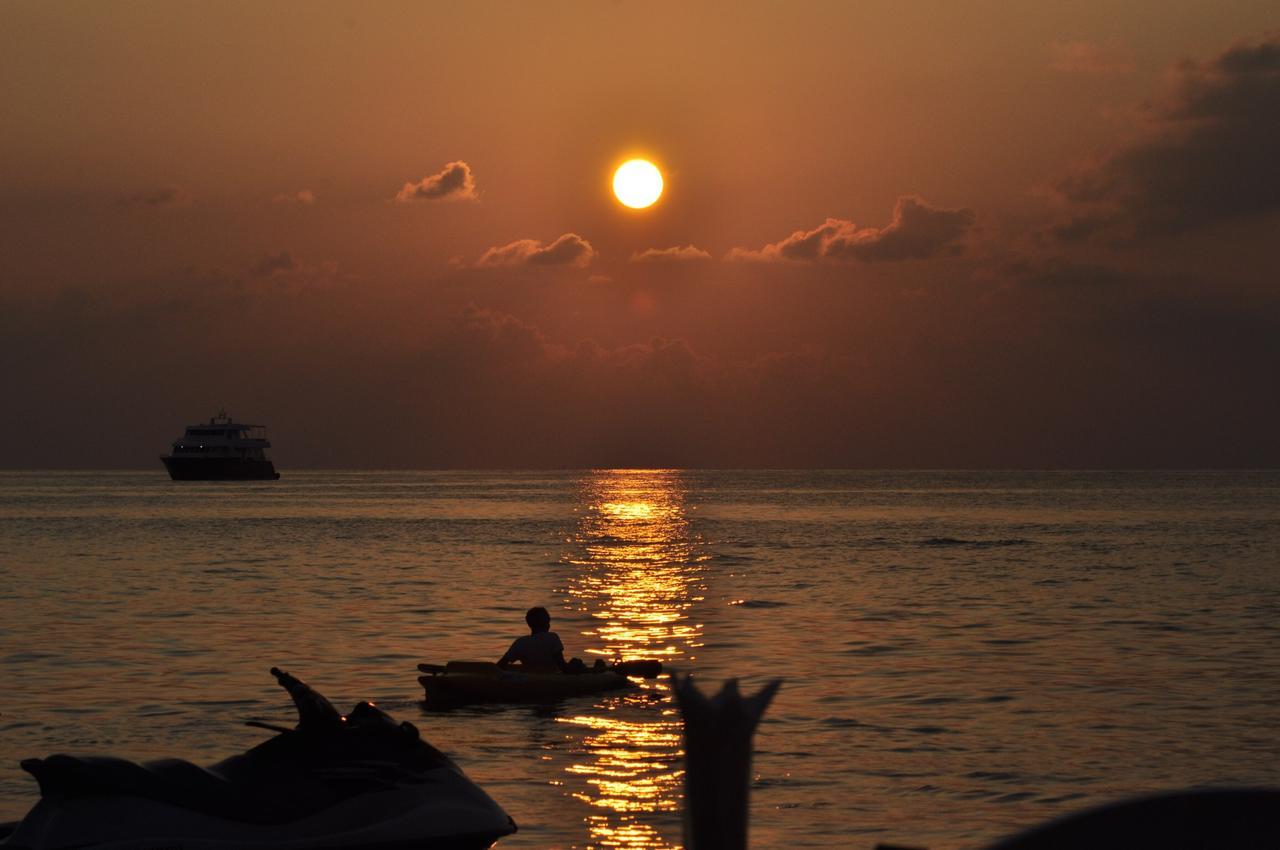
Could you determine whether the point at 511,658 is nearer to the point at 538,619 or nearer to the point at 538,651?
the point at 538,651

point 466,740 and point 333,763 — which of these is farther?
point 466,740

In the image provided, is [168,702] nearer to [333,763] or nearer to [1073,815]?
[333,763]

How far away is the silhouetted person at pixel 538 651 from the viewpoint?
20891 millimetres

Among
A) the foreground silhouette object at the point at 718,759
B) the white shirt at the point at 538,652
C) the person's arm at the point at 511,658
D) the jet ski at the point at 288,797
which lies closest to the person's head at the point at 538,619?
the white shirt at the point at 538,652

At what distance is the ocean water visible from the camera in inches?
594

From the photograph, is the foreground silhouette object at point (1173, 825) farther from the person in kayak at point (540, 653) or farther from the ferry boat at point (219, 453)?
the ferry boat at point (219, 453)

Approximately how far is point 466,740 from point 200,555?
44737mm

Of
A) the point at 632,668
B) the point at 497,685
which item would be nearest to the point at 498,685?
the point at 497,685

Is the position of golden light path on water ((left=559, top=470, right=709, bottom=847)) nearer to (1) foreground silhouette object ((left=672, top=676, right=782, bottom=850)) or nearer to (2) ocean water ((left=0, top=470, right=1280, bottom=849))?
(2) ocean water ((left=0, top=470, right=1280, bottom=849))

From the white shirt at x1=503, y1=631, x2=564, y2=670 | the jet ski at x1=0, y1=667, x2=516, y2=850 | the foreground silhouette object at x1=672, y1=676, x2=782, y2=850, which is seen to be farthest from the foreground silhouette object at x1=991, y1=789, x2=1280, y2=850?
the white shirt at x1=503, y1=631, x2=564, y2=670

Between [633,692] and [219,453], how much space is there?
149m

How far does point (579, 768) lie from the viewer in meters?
16.3

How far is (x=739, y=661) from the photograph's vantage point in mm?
27406

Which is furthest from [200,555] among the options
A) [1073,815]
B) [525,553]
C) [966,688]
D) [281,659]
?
[1073,815]
